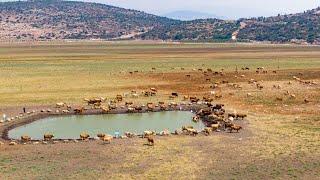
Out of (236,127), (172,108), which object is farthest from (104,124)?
(236,127)

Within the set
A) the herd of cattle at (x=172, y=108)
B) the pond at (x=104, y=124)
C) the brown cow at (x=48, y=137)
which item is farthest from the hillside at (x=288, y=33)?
the brown cow at (x=48, y=137)

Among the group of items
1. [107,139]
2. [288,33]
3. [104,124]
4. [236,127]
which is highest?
[288,33]

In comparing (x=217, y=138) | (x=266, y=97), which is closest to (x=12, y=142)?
(x=217, y=138)

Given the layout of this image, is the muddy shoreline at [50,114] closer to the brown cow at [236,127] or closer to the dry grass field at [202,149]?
the dry grass field at [202,149]

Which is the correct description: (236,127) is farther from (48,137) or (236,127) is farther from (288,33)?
(288,33)

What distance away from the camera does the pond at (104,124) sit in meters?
30.1

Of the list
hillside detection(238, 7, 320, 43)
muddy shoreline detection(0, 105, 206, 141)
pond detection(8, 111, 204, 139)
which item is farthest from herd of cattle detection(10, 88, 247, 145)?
hillside detection(238, 7, 320, 43)

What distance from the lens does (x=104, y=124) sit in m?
32.6

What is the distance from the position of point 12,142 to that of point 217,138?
1014 centimetres

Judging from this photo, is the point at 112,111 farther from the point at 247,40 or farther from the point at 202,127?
the point at 247,40

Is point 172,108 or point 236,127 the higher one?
point 236,127

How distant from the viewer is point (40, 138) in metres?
28.4

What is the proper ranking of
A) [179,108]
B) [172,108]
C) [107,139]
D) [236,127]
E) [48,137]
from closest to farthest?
[107,139], [48,137], [236,127], [172,108], [179,108]

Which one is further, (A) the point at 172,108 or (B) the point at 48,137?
(A) the point at 172,108
